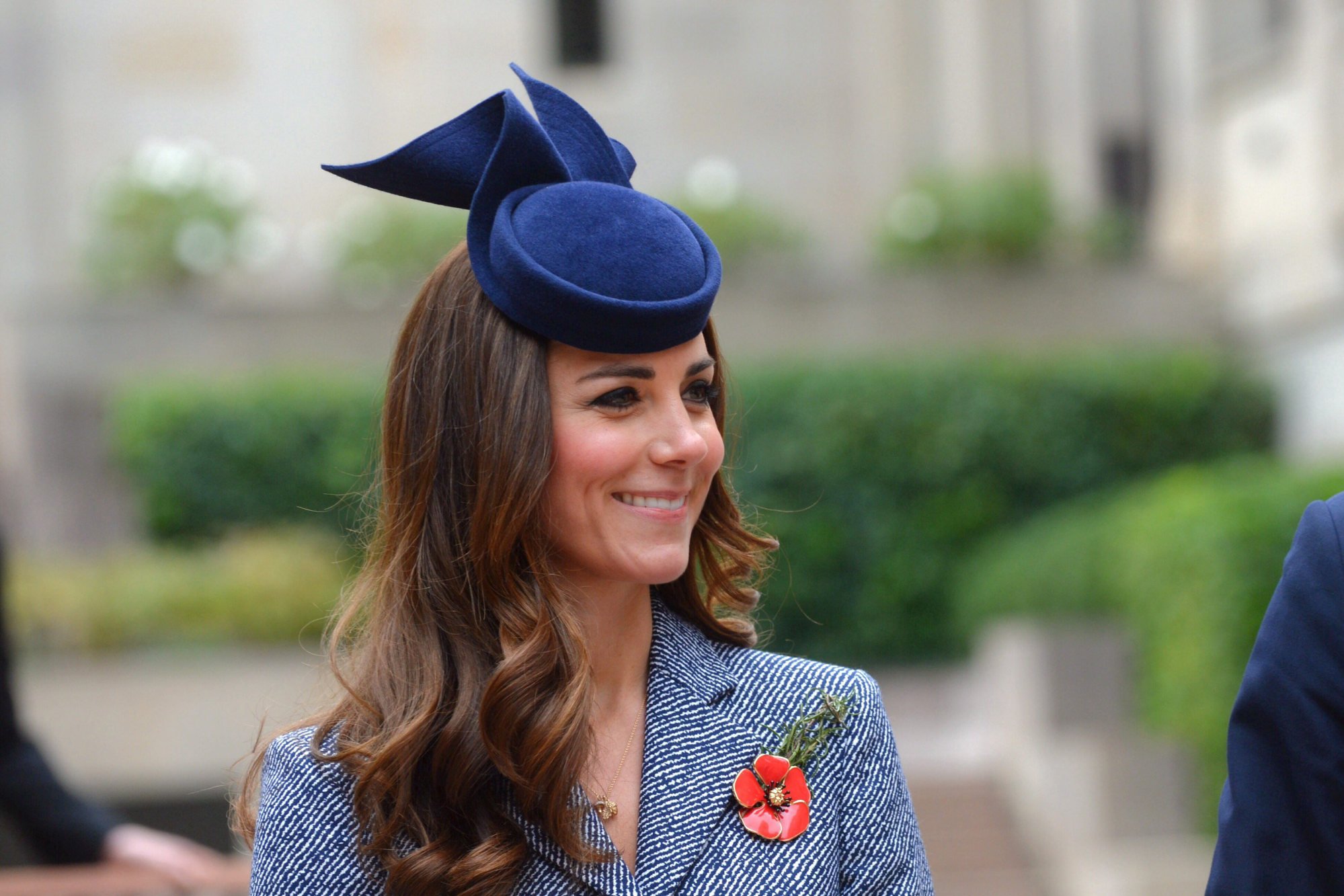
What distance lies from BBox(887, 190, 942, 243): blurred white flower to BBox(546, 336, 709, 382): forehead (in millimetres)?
14051

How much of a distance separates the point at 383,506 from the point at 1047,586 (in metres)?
9.15

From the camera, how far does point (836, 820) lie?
2.38 meters

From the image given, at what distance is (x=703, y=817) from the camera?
2357mm

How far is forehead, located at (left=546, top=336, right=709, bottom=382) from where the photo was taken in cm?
232

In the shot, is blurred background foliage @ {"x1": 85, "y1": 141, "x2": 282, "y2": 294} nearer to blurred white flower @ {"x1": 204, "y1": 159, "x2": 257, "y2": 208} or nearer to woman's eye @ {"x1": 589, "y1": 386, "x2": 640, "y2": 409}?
blurred white flower @ {"x1": 204, "y1": 159, "x2": 257, "y2": 208}

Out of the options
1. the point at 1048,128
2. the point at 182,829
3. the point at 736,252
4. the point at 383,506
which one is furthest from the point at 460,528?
the point at 1048,128

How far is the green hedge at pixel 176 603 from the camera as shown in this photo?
36.6 feet

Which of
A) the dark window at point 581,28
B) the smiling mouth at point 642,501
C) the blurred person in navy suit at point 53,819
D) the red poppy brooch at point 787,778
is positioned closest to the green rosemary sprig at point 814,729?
the red poppy brooch at point 787,778

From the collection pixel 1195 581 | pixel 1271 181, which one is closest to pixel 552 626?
pixel 1195 581

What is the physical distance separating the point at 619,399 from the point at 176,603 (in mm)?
9665

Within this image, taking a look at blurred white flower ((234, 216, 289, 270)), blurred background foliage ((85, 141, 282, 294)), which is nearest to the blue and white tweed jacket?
blurred background foliage ((85, 141, 282, 294))

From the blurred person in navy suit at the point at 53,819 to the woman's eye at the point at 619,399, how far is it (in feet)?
6.96

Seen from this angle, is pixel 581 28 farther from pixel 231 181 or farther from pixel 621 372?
pixel 621 372

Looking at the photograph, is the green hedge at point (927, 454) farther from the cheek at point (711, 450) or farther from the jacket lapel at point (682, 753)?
the cheek at point (711, 450)
